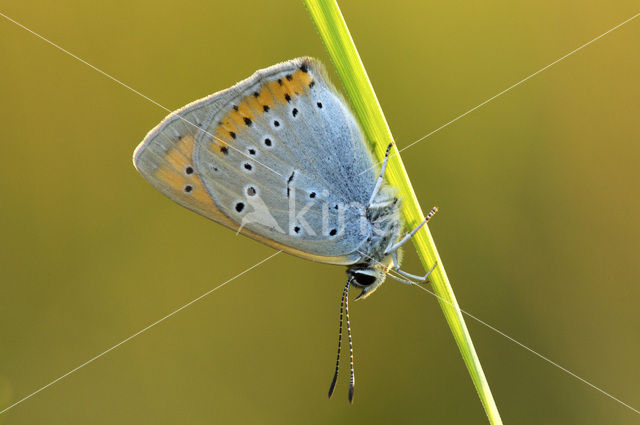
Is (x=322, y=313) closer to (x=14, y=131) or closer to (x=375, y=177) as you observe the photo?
(x=375, y=177)

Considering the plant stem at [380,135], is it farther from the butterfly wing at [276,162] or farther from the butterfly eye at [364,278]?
the butterfly eye at [364,278]

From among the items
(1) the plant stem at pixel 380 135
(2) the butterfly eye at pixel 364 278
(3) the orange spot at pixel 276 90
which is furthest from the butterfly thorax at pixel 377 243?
(3) the orange spot at pixel 276 90

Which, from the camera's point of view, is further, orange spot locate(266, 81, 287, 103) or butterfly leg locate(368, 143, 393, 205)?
orange spot locate(266, 81, 287, 103)

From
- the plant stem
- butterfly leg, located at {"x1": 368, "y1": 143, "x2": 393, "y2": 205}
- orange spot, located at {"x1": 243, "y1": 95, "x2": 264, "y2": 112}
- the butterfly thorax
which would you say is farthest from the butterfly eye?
orange spot, located at {"x1": 243, "y1": 95, "x2": 264, "y2": 112}

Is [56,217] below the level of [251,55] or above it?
below

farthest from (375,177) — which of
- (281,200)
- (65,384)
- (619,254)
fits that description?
(65,384)

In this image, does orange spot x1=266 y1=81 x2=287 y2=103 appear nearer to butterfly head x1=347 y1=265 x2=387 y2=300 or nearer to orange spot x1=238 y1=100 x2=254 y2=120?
orange spot x1=238 y1=100 x2=254 y2=120

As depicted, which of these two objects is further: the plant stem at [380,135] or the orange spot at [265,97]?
the orange spot at [265,97]

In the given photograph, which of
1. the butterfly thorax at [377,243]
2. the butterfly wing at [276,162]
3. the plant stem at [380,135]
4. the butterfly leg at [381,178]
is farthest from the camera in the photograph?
the butterfly thorax at [377,243]
